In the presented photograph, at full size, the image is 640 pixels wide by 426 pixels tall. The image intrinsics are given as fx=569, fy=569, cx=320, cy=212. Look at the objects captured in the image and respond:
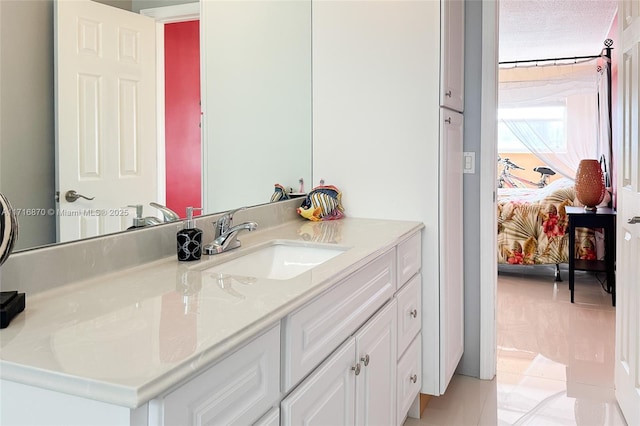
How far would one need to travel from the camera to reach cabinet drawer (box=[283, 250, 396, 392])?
1.21 m

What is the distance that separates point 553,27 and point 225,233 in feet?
17.1

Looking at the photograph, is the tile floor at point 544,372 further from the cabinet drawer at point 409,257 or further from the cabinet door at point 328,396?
the cabinet door at point 328,396

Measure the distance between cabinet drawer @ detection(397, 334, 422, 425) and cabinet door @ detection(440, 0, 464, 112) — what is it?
102 centimetres

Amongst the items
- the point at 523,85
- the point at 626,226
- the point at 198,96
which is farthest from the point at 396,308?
the point at 523,85

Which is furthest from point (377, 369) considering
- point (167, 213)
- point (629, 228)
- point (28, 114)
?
point (629, 228)

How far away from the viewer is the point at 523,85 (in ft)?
24.8

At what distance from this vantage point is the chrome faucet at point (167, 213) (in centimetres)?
163

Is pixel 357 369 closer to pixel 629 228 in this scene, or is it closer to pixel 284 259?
pixel 284 259

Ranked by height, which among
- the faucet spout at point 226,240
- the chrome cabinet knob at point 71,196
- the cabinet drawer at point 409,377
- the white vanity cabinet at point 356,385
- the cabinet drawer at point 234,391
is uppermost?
the chrome cabinet knob at point 71,196

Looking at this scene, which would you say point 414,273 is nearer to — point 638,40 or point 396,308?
point 396,308

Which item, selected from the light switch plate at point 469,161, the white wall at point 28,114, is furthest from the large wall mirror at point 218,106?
the light switch plate at point 469,161

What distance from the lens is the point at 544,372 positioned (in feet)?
9.95

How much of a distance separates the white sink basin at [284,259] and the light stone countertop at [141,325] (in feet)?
0.73

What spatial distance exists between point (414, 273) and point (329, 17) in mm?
1180
